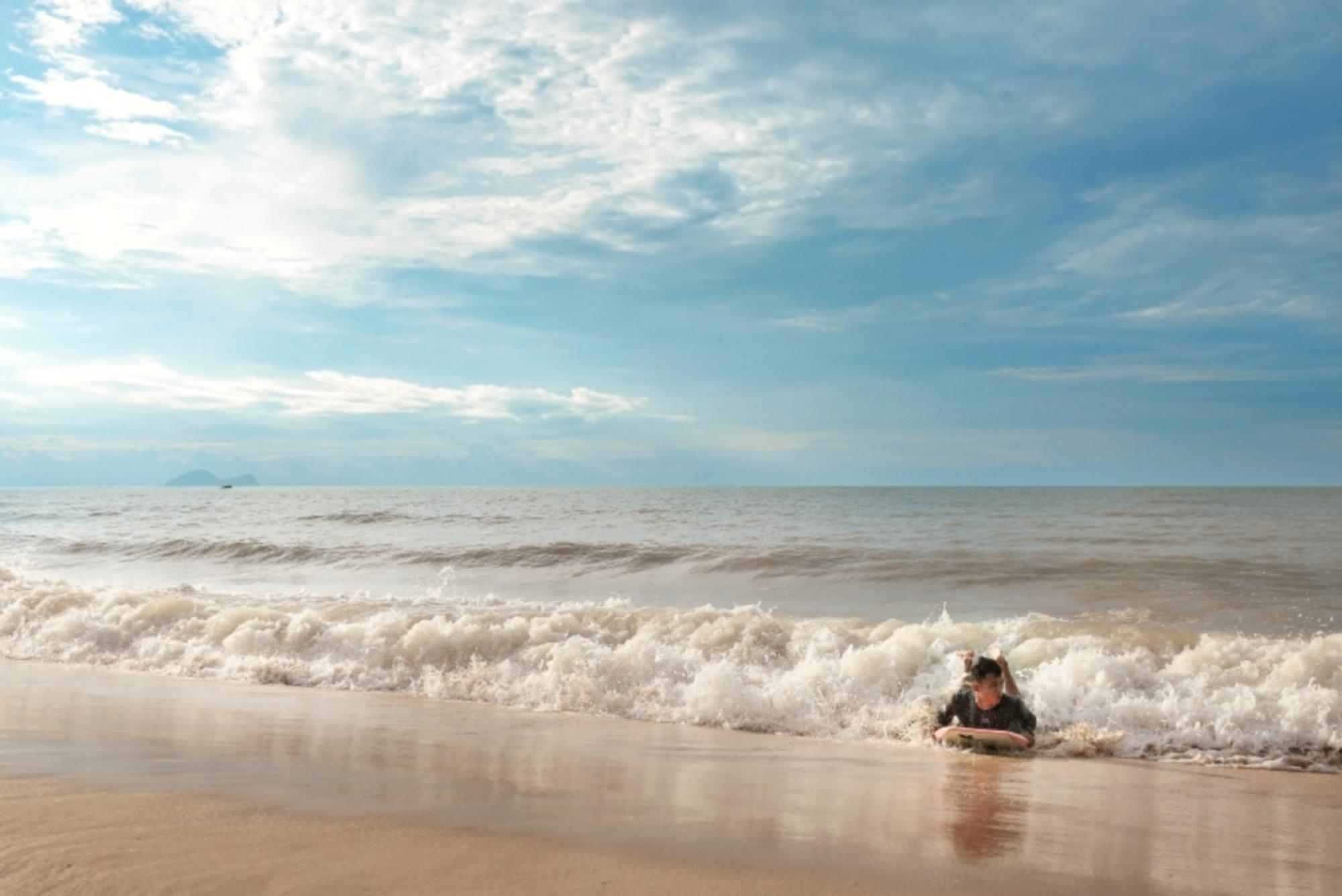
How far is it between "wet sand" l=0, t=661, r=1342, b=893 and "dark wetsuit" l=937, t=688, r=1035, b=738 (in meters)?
0.48

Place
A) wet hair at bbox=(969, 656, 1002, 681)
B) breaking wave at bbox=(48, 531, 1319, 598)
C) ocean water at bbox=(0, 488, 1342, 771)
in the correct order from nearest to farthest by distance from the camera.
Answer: wet hair at bbox=(969, 656, 1002, 681), ocean water at bbox=(0, 488, 1342, 771), breaking wave at bbox=(48, 531, 1319, 598)

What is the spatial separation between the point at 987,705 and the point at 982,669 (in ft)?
1.00

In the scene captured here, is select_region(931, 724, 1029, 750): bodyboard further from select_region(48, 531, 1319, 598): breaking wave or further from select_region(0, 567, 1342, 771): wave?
select_region(48, 531, 1319, 598): breaking wave

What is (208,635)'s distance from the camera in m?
13.2

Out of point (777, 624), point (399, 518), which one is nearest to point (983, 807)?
point (777, 624)

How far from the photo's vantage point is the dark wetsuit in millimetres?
8266

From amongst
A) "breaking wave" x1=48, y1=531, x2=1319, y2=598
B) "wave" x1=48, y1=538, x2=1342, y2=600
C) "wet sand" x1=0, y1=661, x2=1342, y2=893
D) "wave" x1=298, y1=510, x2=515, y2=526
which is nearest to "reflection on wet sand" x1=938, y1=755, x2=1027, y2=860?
"wet sand" x1=0, y1=661, x2=1342, y2=893

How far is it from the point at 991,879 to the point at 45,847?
454cm

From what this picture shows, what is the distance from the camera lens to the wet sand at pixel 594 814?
4477 millimetres

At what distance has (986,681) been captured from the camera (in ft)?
27.5

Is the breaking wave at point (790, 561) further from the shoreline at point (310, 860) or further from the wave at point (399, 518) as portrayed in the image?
the shoreline at point (310, 860)

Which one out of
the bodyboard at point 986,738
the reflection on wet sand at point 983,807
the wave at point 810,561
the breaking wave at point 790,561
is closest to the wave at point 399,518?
the breaking wave at point 790,561

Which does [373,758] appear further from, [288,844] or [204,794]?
[288,844]

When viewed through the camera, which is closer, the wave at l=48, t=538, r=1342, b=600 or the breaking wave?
the wave at l=48, t=538, r=1342, b=600
